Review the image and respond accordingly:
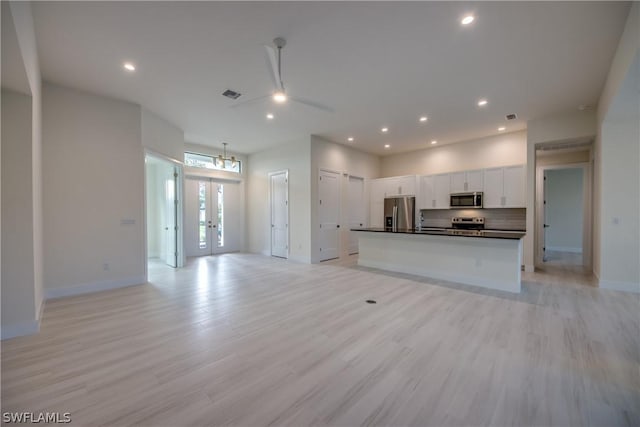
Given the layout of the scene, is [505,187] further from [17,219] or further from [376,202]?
[17,219]

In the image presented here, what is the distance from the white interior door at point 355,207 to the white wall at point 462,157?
1375 mm

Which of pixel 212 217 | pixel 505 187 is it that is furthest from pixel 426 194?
pixel 212 217

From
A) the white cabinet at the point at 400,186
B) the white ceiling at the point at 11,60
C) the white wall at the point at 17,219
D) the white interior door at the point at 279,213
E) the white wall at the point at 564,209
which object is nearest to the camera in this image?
the white ceiling at the point at 11,60

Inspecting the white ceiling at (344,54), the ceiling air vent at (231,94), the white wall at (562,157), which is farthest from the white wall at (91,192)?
the white wall at (562,157)

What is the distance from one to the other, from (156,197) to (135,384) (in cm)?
702

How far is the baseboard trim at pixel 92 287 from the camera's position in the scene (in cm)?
386

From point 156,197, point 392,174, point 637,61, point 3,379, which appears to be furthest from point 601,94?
point 156,197

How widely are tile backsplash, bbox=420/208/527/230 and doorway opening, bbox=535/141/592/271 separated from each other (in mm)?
376

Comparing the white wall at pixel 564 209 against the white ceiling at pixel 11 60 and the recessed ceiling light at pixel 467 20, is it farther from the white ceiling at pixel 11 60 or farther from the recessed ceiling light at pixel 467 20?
the white ceiling at pixel 11 60

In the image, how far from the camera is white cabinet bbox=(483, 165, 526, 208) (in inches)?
233

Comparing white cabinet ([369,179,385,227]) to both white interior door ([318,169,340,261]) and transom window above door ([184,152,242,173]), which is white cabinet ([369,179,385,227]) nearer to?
white interior door ([318,169,340,261])

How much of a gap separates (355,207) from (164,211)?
5435mm

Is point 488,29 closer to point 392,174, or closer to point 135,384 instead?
point 135,384

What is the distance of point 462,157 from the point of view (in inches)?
278
